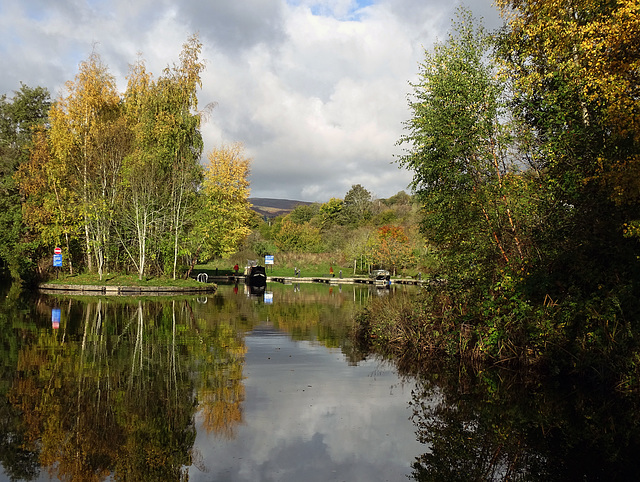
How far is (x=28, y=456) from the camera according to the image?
6.72 meters

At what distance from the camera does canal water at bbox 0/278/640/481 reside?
6.82 meters

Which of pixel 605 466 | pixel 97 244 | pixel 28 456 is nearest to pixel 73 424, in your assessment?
pixel 28 456

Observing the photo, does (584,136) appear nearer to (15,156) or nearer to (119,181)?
(119,181)

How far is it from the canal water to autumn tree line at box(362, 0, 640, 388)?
90 centimetres

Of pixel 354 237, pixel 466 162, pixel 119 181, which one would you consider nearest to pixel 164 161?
pixel 119 181

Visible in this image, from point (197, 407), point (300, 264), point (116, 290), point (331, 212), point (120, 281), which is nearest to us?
point (197, 407)

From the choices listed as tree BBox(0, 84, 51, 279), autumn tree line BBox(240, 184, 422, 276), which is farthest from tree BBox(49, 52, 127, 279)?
autumn tree line BBox(240, 184, 422, 276)

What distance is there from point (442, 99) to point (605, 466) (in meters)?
8.90

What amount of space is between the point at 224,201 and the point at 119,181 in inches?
370

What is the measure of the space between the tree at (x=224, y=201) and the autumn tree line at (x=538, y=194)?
27473 millimetres

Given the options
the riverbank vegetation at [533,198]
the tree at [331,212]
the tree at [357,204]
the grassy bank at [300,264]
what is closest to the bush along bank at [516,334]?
the riverbank vegetation at [533,198]

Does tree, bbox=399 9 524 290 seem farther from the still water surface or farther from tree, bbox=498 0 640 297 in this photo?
the still water surface

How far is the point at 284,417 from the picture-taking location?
8906 millimetres

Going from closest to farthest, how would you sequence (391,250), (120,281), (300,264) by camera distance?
(120,281)
(391,250)
(300,264)
